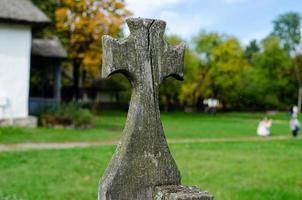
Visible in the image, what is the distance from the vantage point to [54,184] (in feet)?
34.5

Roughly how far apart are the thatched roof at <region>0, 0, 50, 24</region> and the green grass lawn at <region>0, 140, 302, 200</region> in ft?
33.7

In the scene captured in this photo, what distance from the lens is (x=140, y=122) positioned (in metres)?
4.31

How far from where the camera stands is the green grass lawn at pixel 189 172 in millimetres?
9648

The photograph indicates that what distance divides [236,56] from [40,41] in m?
39.3

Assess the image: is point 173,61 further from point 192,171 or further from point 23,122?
point 23,122

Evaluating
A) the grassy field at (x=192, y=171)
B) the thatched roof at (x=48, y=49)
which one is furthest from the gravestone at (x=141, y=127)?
the thatched roof at (x=48, y=49)

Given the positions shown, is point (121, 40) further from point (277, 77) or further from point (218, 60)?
point (277, 77)

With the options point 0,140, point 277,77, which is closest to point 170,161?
point 0,140

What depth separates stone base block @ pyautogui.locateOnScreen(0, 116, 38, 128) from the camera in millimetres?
25128

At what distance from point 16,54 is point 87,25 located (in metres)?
11.6

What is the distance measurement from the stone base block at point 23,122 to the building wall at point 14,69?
242 millimetres

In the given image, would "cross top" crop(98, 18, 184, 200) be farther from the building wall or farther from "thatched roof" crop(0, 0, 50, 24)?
the building wall

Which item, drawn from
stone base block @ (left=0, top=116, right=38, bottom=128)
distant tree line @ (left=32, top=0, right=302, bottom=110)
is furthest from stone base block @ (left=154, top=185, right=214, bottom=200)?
distant tree line @ (left=32, top=0, right=302, bottom=110)

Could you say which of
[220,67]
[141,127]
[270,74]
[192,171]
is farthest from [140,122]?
[270,74]
